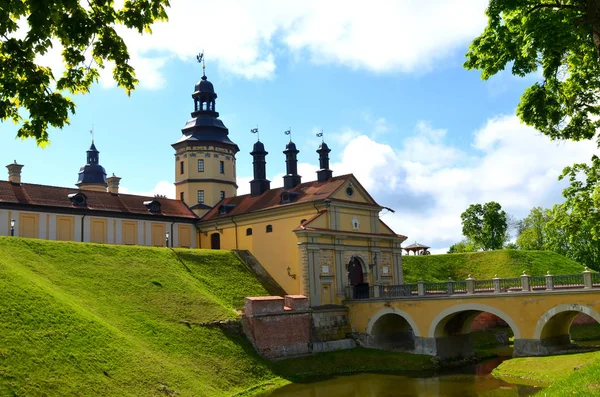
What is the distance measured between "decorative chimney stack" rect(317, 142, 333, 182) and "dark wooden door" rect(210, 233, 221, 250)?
9.54 metres

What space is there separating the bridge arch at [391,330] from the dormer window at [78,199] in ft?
71.1

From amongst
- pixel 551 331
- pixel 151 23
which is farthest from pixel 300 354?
pixel 151 23

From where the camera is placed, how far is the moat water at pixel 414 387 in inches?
949

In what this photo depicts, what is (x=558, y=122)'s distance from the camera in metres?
Result: 12.0

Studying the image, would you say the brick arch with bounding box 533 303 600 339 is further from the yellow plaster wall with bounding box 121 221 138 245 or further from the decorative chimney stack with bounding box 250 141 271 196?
the yellow plaster wall with bounding box 121 221 138 245

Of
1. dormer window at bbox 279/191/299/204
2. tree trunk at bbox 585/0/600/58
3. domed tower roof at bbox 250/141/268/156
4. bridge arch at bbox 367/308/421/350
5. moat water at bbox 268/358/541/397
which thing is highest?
domed tower roof at bbox 250/141/268/156

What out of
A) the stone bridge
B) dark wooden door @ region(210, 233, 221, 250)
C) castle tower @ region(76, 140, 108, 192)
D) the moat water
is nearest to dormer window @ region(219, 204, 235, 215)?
dark wooden door @ region(210, 233, 221, 250)

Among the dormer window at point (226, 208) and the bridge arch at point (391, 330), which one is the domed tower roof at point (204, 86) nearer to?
the dormer window at point (226, 208)

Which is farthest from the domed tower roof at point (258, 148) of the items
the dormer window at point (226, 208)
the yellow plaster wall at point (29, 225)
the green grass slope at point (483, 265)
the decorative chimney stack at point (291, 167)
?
the green grass slope at point (483, 265)

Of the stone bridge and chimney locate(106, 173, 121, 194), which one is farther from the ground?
chimney locate(106, 173, 121, 194)

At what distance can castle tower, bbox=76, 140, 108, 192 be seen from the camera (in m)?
67.1

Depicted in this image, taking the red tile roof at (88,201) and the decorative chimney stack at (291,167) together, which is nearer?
the red tile roof at (88,201)

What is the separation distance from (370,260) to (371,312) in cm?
552

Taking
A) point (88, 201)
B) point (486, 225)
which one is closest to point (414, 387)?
point (88, 201)
